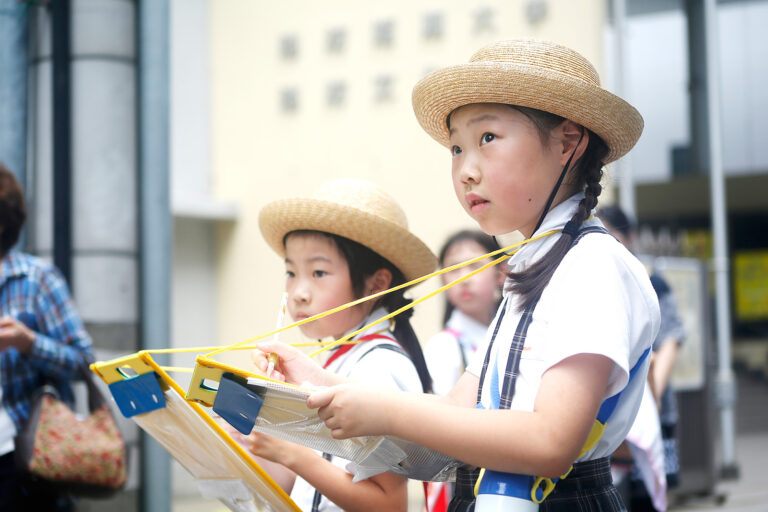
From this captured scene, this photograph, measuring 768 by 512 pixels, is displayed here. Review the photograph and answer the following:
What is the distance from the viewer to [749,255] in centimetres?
1681

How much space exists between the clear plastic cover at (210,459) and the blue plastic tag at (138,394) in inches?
0.7

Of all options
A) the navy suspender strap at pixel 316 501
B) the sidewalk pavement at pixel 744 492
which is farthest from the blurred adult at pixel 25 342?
the sidewalk pavement at pixel 744 492

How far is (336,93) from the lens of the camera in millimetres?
8195

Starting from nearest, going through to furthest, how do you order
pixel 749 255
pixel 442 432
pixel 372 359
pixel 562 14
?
pixel 442 432, pixel 372 359, pixel 562 14, pixel 749 255

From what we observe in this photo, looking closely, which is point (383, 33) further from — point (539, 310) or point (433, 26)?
point (539, 310)

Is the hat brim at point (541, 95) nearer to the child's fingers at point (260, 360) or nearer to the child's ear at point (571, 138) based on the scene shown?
the child's ear at point (571, 138)

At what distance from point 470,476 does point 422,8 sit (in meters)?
6.96

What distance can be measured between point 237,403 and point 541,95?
2.15ft

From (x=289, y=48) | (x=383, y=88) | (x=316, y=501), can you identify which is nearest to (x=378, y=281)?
(x=316, y=501)

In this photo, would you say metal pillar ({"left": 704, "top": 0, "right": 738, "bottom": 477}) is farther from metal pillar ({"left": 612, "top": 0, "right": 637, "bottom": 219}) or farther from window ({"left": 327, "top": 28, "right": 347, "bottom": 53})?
window ({"left": 327, "top": 28, "right": 347, "bottom": 53})

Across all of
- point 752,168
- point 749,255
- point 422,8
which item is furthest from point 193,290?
point 749,255

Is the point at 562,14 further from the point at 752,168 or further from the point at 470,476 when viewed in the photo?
the point at 752,168

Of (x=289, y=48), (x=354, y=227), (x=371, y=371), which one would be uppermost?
(x=289, y=48)

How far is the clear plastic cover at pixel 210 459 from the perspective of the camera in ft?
4.43
